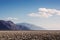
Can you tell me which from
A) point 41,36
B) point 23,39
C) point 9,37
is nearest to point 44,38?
point 41,36

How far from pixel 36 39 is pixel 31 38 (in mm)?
845

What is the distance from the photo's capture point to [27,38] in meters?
27.5

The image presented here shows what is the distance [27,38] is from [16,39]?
1.55 m

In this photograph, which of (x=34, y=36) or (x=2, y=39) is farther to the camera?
(x=34, y=36)

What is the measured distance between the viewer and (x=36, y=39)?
27.3 m

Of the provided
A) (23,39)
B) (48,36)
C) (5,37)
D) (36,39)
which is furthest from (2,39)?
(48,36)

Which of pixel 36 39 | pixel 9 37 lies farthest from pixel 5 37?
pixel 36 39

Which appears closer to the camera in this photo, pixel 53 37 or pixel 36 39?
pixel 36 39

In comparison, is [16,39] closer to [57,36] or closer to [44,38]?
[44,38]

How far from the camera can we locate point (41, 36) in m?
28.9

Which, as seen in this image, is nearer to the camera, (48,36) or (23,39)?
(23,39)

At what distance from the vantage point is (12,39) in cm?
2728

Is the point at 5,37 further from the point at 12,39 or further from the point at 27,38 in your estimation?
the point at 27,38

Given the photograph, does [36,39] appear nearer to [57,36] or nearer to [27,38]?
[27,38]
